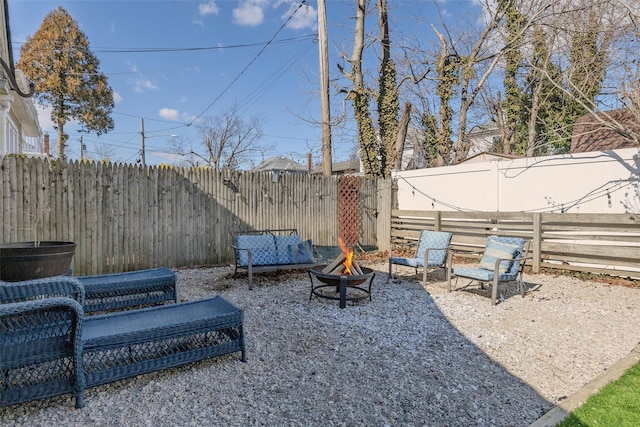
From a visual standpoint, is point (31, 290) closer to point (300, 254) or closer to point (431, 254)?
point (300, 254)

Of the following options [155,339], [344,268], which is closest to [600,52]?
[344,268]

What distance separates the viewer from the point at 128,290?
409cm

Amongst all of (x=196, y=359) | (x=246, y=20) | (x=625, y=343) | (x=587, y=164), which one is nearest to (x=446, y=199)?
(x=587, y=164)

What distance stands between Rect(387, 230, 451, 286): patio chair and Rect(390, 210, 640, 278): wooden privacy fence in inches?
75.7

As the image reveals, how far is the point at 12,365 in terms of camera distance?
2.07 m

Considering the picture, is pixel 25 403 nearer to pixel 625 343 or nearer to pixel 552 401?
pixel 552 401

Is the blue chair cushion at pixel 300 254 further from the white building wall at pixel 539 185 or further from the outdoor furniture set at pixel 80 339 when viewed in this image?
the white building wall at pixel 539 185

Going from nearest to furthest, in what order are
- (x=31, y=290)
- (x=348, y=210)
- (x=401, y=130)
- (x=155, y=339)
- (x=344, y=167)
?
(x=31, y=290) → (x=155, y=339) → (x=348, y=210) → (x=401, y=130) → (x=344, y=167)

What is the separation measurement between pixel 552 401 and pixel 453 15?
13.8 m

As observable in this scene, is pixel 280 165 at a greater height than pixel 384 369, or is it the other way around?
pixel 280 165

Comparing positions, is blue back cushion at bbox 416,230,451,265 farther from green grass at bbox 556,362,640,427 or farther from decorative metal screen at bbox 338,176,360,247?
green grass at bbox 556,362,640,427

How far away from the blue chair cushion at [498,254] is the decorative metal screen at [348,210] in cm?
400

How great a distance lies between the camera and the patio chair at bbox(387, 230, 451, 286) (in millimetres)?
5593

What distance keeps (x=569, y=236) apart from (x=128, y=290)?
6.91 meters
